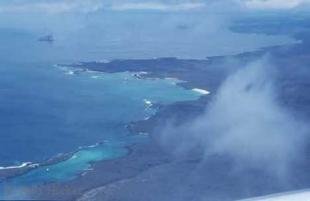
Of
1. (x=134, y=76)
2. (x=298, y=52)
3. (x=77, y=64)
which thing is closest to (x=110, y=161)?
(x=134, y=76)

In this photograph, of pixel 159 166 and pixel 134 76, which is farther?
pixel 134 76

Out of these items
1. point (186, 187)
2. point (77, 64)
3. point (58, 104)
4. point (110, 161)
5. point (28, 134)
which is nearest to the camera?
point (186, 187)

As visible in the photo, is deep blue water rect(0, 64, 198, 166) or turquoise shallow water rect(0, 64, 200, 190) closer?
turquoise shallow water rect(0, 64, 200, 190)

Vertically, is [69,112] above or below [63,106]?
below

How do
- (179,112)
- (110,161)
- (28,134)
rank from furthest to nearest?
(179,112), (28,134), (110,161)

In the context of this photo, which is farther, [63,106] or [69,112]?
[63,106]

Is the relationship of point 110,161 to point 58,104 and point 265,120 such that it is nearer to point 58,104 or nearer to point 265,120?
point 265,120

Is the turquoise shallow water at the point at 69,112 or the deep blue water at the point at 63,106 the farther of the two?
the deep blue water at the point at 63,106
